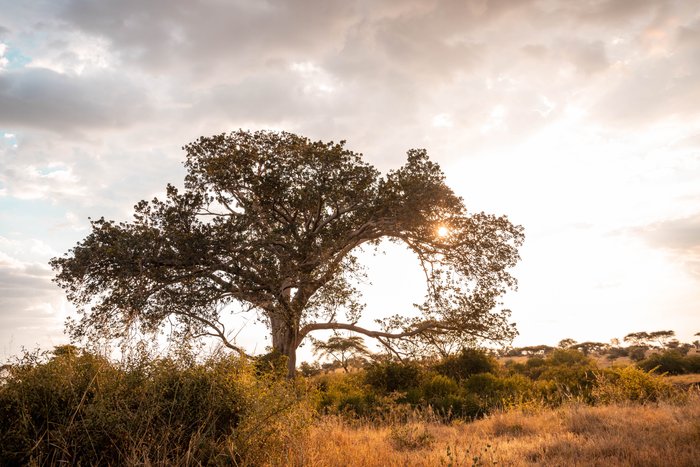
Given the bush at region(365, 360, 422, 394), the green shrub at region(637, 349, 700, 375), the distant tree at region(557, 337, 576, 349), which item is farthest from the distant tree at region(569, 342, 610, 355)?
the bush at region(365, 360, 422, 394)

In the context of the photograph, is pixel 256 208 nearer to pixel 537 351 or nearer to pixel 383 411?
pixel 383 411

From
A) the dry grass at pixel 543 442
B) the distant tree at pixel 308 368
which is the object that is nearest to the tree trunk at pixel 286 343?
the dry grass at pixel 543 442

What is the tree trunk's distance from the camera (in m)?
17.0

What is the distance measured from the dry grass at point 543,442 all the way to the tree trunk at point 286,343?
289 inches

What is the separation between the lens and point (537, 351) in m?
51.7

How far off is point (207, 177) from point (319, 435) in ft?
34.0

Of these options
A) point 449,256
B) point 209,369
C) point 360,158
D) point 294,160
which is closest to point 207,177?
point 294,160

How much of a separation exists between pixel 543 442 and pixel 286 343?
11.3m

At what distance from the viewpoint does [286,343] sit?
57.8ft

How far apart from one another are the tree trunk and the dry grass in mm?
7345

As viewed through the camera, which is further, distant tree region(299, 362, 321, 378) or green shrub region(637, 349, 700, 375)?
distant tree region(299, 362, 321, 378)

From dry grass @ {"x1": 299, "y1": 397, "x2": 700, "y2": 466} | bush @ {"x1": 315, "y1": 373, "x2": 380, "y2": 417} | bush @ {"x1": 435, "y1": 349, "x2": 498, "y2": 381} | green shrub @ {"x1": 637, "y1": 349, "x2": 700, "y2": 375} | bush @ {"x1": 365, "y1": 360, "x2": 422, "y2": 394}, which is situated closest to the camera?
dry grass @ {"x1": 299, "y1": 397, "x2": 700, "y2": 466}

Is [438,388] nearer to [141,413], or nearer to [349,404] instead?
[349,404]

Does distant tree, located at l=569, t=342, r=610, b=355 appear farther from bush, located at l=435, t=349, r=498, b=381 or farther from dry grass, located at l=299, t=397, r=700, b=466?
dry grass, located at l=299, t=397, r=700, b=466
